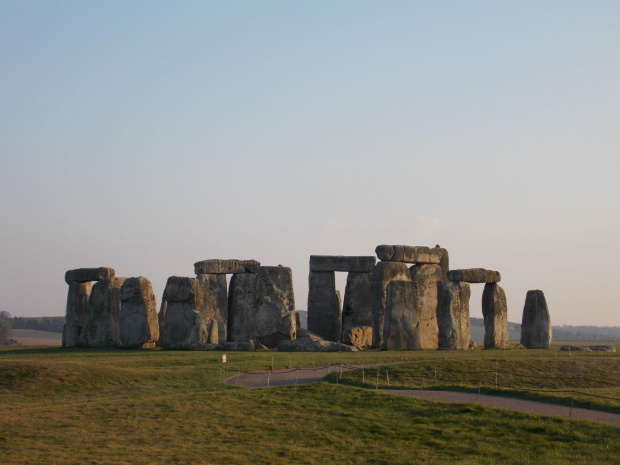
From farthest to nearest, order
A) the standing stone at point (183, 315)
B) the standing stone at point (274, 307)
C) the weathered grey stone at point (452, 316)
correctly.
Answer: the standing stone at point (274, 307) < the weathered grey stone at point (452, 316) < the standing stone at point (183, 315)

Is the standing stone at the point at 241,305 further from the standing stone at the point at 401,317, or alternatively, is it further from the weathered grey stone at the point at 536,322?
the weathered grey stone at the point at 536,322

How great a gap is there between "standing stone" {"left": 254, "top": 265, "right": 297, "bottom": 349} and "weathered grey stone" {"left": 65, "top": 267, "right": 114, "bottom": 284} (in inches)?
259

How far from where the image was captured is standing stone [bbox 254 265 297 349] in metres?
37.0

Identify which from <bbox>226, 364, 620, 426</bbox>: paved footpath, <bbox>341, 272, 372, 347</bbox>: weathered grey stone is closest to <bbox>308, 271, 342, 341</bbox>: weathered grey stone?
<bbox>341, 272, 372, 347</bbox>: weathered grey stone

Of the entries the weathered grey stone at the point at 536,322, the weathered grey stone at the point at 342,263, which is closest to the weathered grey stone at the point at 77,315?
the weathered grey stone at the point at 342,263

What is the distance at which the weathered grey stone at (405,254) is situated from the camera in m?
39.2

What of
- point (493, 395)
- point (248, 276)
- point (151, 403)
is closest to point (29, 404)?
point (151, 403)

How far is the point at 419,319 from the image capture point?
36.0m

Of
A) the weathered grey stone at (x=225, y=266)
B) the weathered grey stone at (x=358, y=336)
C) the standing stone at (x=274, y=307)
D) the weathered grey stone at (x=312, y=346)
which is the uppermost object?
the weathered grey stone at (x=225, y=266)

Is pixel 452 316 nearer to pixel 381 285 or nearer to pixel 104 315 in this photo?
pixel 381 285

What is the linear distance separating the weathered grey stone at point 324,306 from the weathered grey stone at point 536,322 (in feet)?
28.4

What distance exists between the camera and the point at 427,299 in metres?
40.5

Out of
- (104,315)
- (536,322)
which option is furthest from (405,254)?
(104,315)

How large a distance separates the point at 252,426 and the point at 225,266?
24.4 m
